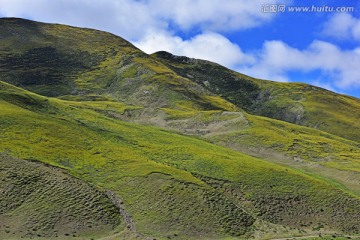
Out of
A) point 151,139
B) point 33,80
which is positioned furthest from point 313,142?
point 33,80

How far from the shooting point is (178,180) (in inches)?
2505

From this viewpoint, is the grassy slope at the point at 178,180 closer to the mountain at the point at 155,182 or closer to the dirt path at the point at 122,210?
the mountain at the point at 155,182

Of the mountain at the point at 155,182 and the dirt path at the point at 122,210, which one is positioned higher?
the mountain at the point at 155,182

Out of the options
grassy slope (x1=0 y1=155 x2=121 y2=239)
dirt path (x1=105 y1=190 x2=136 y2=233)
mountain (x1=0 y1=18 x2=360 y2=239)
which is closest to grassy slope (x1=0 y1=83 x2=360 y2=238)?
mountain (x1=0 y1=18 x2=360 y2=239)

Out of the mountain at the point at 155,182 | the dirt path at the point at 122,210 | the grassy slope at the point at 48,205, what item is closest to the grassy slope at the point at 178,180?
the mountain at the point at 155,182

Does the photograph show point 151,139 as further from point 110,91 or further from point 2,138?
point 110,91

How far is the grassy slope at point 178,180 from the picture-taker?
56000 mm

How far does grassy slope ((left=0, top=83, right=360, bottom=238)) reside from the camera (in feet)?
184

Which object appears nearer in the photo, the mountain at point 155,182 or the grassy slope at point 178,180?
the mountain at point 155,182

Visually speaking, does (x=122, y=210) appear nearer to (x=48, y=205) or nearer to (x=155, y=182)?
(x=155, y=182)

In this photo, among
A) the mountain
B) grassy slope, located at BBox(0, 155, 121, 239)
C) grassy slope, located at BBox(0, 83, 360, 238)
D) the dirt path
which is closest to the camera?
grassy slope, located at BBox(0, 155, 121, 239)

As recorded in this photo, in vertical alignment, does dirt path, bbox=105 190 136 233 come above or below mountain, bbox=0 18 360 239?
below

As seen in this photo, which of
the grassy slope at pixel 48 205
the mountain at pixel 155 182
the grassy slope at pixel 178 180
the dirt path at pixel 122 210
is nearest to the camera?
the grassy slope at pixel 48 205

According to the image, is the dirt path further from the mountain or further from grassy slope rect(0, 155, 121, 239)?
grassy slope rect(0, 155, 121, 239)
